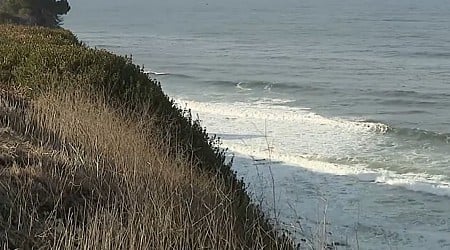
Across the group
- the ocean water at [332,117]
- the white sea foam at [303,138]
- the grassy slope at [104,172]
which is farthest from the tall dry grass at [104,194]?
the white sea foam at [303,138]

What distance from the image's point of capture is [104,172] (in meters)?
5.40

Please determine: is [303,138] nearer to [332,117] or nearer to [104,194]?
[332,117]

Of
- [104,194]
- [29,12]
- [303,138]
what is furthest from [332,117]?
[104,194]

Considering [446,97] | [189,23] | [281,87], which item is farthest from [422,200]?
[189,23]

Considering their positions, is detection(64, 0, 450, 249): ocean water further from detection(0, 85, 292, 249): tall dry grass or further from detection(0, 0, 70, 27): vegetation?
detection(0, 0, 70, 27): vegetation

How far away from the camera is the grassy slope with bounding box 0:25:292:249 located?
13.5ft

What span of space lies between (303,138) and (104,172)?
17.4m

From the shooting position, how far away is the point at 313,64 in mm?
42781

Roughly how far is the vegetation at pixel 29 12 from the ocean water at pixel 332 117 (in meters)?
7.15

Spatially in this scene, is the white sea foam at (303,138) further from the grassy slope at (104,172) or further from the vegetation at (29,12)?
the vegetation at (29,12)

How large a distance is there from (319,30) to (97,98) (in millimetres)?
62095

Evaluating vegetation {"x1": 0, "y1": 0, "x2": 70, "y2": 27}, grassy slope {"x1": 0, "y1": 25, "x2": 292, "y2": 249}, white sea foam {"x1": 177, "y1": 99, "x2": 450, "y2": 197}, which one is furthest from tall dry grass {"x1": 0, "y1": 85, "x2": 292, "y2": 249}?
vegetation {"x1": 0, "y1": 0, "x2": 70, "y2": 27}

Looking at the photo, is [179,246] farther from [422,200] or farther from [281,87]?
[281,87]

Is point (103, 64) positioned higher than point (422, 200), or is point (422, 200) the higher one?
point (103, 64)
